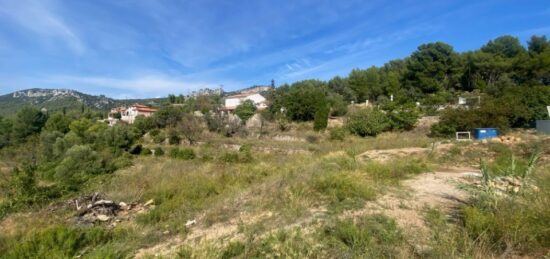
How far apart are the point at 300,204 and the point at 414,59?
131 feet

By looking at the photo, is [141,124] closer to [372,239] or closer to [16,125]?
[16,125]

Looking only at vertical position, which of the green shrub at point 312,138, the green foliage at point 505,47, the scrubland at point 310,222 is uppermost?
the green foliage at point 505,47

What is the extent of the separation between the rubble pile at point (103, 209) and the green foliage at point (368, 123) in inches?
758

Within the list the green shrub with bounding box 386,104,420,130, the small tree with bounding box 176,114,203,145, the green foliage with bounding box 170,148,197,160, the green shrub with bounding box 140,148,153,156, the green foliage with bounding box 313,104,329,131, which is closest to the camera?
the green foliage with bounding box 170,148,197,160

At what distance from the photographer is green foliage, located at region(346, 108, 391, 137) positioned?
22562mm

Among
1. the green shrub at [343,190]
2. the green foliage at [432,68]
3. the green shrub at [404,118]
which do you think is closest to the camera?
the green shrub at [343,190]

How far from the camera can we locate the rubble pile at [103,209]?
5.46 m

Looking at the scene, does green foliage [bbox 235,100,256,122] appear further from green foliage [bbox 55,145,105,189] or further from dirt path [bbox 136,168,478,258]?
dirt path [bbox 136,168,478,258]

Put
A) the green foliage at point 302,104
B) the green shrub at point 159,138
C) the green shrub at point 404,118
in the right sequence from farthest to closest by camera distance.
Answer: the green foliage at point 302,104, the green shrub at point 159,138, the green shrub at point 404,118

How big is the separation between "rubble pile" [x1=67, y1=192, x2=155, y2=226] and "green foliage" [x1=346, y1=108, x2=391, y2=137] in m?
19.2

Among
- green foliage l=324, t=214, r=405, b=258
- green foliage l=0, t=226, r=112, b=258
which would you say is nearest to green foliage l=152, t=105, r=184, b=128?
green foliage l=0, t=226, r=112, b=258

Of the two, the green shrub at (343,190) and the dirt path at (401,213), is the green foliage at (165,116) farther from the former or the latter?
the dirt path at (401,213)

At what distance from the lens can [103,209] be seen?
19.1 ft

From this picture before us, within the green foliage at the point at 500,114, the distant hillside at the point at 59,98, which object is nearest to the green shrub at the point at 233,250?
the green foliage at the point at 500,114
